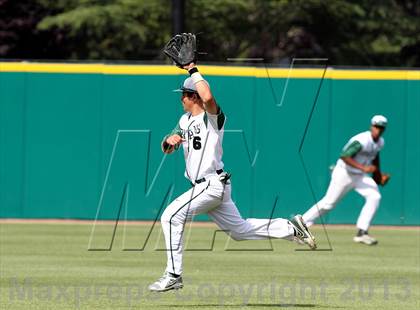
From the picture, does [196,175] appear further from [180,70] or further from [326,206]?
[180,70]

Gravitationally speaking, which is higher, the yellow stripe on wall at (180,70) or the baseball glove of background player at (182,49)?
the baseball glove of background player at (182,49)

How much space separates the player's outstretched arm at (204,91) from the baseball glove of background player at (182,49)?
0.09 meters

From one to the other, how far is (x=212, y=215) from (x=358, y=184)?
7.55 m

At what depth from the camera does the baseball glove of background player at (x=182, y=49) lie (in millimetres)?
10414

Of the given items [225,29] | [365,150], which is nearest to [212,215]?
[365,150]

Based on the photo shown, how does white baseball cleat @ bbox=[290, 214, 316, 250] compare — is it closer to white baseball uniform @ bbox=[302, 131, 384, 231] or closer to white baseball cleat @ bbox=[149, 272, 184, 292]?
white baseball cleat @ bbox=[149, 272, 184, 292]

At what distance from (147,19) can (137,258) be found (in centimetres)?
1757

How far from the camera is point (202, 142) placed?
34.8ft

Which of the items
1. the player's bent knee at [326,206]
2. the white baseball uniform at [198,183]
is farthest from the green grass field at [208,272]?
the white baseball uniform at [198,183]

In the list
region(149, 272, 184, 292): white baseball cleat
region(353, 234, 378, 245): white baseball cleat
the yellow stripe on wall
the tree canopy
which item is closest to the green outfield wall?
the yellow stripe on wall

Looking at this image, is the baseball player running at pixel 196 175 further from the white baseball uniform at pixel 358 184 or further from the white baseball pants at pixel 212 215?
the white baseball uniform at pixel 358 184

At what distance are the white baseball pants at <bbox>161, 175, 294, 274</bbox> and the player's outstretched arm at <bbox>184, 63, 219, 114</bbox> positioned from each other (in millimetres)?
729

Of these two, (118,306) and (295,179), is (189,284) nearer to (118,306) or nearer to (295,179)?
(118,306)
